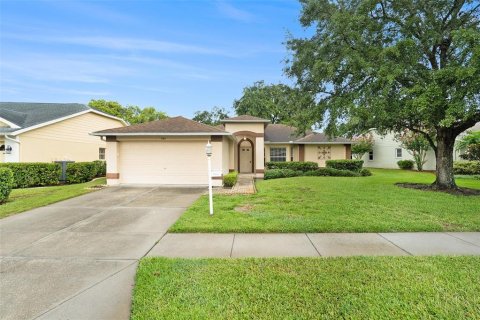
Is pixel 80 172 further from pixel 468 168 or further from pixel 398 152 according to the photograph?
pixel 398 152

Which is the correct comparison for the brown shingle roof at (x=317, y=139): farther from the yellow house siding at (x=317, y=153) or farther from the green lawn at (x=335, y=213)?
the green lawn at (x=335, y=213)

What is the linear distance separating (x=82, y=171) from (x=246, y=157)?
11.2 m

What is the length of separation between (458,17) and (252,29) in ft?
30.5

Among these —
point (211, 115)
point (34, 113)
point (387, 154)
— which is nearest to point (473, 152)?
point (387, 154)

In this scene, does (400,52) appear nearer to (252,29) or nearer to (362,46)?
(362,46)

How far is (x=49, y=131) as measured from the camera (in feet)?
54.6

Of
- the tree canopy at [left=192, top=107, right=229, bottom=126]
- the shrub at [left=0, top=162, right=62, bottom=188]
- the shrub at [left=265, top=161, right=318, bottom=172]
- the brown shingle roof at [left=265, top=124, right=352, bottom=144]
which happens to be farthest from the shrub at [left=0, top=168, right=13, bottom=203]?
the tree canopy at [left=192, top=107, right=229, bottom=126]

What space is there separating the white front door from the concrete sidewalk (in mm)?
14051

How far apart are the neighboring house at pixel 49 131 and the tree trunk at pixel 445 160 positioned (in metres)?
22.3

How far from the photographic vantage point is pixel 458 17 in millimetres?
10359

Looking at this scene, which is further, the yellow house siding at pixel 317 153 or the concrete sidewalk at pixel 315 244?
the yellow house siding at pixel 317 153

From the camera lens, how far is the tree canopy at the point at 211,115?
133 ft

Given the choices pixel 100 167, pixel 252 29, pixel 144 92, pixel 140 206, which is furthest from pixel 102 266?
pixel 144 92

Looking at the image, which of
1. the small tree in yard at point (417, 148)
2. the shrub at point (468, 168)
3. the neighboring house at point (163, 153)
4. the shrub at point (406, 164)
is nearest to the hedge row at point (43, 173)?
the neighboring house at point (163, 153)
